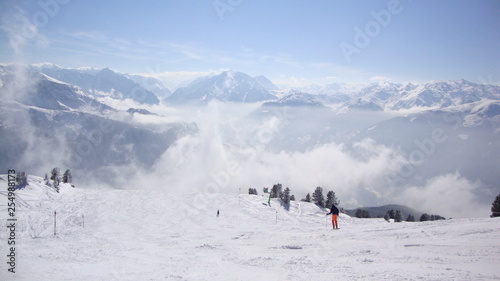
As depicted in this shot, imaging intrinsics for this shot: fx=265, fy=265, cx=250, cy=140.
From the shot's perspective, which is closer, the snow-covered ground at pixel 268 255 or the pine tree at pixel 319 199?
the snow-covered ground at pixel 268 255

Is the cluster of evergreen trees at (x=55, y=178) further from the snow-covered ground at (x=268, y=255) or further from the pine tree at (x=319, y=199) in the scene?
the pine tree at (x=319, y=199)

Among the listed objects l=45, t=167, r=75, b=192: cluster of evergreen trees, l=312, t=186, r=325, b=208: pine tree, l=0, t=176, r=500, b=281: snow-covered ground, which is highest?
l=45, t=167, r=75, b=192: cluster of evergreen trees

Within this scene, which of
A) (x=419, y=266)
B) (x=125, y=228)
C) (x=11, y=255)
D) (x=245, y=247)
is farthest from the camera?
(x=125, y=228)

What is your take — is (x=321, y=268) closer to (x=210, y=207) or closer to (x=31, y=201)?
(x=210, y=207)

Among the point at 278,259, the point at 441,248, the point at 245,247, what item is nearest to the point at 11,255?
the point at 245,247

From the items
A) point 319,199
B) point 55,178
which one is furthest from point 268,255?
point 55,178

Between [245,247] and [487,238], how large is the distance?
11723 millimetres

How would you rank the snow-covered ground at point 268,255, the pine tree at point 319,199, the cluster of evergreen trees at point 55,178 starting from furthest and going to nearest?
Answer: 1. the pine tree at point 319,199
2. the cluster of evergreen trees at point 55,178
3. the snow-covered ground at point 268,255

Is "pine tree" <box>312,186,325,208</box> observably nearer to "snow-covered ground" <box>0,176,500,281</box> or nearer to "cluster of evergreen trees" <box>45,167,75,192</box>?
"snow-covered ground" <box>0,176,500,281</box>

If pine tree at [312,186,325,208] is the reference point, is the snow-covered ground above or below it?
above

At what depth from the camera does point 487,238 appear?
1209 centimetres

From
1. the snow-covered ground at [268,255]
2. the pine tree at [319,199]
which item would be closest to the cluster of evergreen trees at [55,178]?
the snow-covered ground at [268,255]

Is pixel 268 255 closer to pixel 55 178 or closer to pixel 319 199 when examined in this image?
pixel 319 199

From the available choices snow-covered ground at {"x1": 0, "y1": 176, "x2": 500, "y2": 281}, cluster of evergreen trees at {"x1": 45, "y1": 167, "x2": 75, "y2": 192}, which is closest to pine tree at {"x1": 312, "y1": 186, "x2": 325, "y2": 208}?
snow-covered ground at {"x1": 0, "y1": 176, "x2": 500, "y2": 281}
